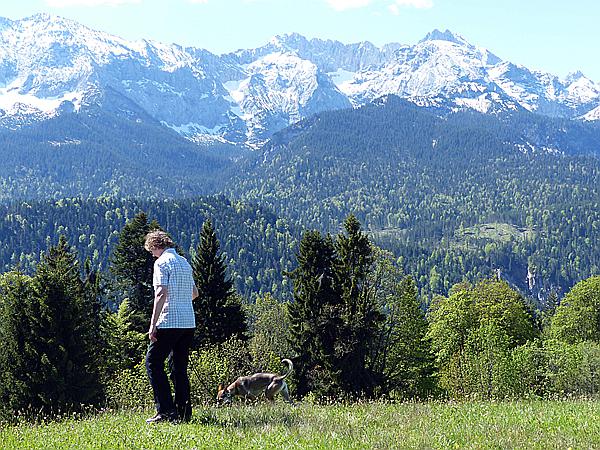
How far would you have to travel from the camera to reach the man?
10.8m

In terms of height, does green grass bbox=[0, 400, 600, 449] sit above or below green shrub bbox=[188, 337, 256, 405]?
above

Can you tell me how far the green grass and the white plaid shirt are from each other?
5.42 ft

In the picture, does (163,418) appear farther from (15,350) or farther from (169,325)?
(15,350)

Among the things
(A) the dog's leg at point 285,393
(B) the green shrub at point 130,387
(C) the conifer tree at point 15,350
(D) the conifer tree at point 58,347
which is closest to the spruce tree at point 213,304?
(B) the green shrub at point 130,387

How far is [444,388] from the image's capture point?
5275cm

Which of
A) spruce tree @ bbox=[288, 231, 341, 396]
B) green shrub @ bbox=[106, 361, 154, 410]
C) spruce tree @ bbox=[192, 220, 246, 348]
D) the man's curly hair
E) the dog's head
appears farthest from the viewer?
spruce tree @ bbox=[192, 220, 246, 348]

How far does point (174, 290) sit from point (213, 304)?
3379 cm

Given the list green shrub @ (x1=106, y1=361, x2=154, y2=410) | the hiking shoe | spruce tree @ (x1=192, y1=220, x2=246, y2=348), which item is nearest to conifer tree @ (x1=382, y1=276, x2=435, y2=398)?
spruce tree @ (x1=192, y1=220, x2=246, y2=348)

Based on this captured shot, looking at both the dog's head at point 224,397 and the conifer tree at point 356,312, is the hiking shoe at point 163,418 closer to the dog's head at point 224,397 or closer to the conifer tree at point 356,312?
the dog's head at point 224,397

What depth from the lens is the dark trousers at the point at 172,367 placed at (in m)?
10.9

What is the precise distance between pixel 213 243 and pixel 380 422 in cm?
3673

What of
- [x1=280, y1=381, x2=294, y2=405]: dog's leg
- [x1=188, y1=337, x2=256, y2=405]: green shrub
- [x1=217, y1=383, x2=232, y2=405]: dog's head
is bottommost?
[x1=188, y1=337, x2=256, y2=405]: green shrub

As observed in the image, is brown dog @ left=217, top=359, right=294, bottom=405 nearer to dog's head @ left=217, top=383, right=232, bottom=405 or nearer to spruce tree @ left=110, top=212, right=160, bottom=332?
dog's head @ left=217, top=383, right=232, bottom=405

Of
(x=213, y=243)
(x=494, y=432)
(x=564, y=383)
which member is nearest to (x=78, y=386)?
(x=213, y=243)
